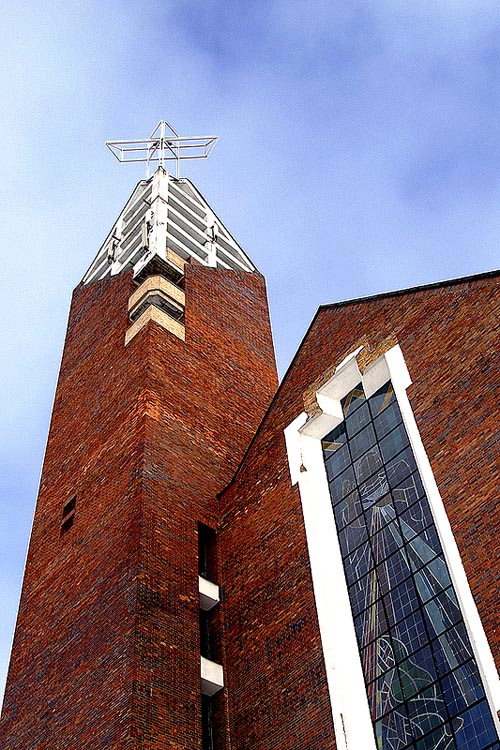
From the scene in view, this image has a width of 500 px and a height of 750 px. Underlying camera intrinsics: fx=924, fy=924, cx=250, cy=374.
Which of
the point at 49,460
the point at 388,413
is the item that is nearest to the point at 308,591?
the point at 388,413

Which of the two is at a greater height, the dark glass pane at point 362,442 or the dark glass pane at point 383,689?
the dark glass pane at point 362,442

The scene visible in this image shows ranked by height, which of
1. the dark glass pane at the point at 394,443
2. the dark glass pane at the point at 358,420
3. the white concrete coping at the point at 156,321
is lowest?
the dark glass pane at the point at 394,443

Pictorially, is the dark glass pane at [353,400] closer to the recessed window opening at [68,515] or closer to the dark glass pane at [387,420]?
the dark glass pane at [387,420]

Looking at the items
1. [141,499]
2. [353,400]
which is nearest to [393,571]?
[353,400]

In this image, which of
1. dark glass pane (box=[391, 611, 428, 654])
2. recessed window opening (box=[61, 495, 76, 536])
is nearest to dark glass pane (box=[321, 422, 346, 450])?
dark glass pane (box=[391, 611, 428, 654])

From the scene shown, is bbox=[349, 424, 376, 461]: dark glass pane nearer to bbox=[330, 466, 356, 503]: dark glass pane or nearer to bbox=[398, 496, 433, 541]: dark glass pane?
bbox=[330, 466, 356, 503]: dark glass pane

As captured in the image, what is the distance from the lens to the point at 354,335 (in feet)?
63.4

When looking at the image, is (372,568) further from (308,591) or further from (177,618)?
(177,618)

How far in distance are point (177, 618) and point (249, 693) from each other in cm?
181

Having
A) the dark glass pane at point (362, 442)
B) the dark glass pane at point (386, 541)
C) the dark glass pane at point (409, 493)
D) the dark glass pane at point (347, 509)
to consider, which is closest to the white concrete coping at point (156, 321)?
the dark glass pane at point (362, 442)

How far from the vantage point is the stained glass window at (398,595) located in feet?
41.4

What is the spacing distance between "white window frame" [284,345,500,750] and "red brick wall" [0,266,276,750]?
2460 mm

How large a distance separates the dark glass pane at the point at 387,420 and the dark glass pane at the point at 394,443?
147mm

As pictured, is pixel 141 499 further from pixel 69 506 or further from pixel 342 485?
pixel 342 485
